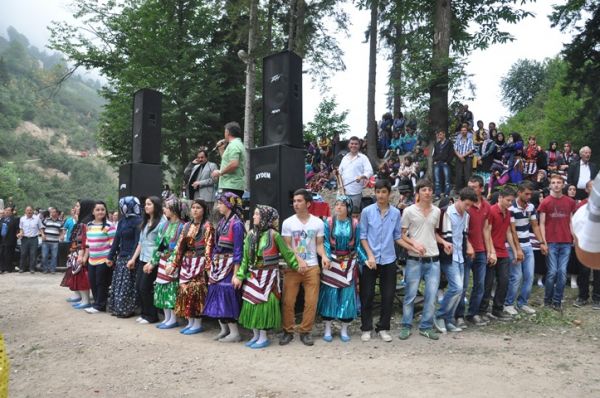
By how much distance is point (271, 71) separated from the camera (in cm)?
617

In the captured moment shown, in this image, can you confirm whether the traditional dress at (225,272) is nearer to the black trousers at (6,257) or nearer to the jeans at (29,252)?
the jeans at (29,252)

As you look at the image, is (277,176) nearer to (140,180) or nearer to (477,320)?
(477,320)

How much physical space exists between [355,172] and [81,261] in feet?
14.5

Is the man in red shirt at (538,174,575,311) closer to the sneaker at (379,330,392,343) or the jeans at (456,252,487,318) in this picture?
the jeans at (456,252,487,318)

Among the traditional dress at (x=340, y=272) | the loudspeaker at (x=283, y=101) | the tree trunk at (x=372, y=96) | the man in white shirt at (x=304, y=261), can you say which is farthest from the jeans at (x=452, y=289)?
the tree trunk at (x=372, y=96)

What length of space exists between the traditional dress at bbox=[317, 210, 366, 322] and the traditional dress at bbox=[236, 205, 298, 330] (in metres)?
0.49

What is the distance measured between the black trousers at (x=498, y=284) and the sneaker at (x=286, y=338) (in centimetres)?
261

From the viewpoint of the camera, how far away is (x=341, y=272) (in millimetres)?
5273

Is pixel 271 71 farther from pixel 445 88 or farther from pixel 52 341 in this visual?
pixel 445 88

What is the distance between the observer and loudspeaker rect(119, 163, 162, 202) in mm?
8422

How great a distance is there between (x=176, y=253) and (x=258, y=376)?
2274 millimetres

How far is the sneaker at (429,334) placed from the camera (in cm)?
517

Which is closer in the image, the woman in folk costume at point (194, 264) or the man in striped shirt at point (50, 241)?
the woman in folk costume at point (194, 264)

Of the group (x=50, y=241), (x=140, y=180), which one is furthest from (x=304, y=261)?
(x=50, y=241)
